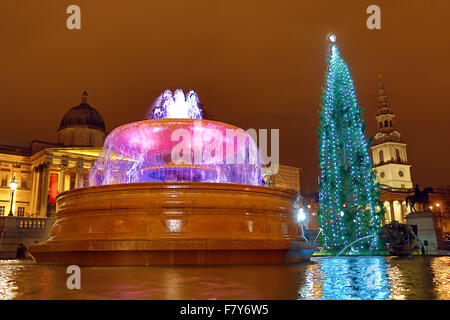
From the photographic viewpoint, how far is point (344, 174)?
19.8 meters

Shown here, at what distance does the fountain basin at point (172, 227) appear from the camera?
604cm

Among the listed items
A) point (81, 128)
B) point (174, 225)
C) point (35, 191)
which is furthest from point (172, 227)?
point (81, 128)

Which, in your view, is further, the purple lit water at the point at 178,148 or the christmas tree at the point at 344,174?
the christmas tree at the point at 344,174

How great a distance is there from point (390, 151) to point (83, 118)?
6859 cm

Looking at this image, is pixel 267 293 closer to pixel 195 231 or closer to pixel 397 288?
pixel 397 288

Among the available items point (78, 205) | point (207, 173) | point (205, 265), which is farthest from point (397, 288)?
point (207, 173)

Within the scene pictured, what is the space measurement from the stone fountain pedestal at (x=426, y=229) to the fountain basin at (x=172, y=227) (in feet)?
41.8

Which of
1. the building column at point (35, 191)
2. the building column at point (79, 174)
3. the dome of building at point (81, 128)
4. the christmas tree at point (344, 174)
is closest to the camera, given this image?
the christmas tree at point (344, 174)

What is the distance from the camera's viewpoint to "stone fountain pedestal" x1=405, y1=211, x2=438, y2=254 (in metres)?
17.3

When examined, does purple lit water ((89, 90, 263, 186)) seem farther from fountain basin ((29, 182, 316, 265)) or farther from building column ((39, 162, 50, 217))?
building column ((39, 162, 50, 217))

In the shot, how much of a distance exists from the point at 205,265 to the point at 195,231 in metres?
0.75

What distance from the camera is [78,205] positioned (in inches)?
285

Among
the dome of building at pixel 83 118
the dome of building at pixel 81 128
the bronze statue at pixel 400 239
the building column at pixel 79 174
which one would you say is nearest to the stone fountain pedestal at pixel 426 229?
the bronze statue at pixel 400 239

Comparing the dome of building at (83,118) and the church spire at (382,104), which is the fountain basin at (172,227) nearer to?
the dome of building at (83,118)
